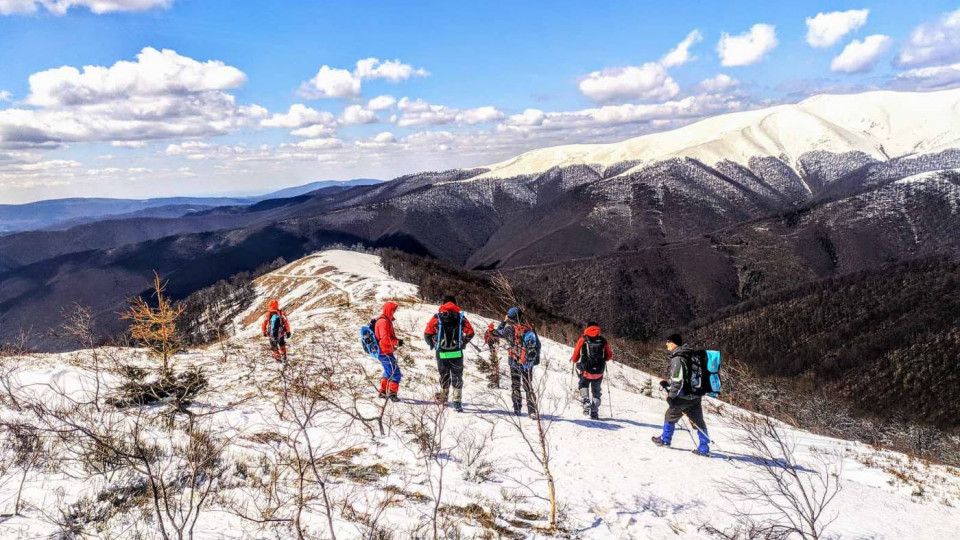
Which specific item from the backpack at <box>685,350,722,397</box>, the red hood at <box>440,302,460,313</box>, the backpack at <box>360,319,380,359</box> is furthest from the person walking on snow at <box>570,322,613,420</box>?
the backpack at <box>360,319,380,359</box>

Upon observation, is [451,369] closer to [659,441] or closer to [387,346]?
[387,346]

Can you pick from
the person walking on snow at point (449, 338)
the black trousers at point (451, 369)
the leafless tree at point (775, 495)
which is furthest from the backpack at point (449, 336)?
the leafless tree at point (775, 495)

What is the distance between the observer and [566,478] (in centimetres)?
729

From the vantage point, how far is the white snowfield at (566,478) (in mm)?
5508

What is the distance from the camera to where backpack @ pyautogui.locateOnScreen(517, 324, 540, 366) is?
29.1 ft

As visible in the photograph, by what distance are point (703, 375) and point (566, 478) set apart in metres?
3.38

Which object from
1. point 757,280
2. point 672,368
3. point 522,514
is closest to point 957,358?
point 757,280

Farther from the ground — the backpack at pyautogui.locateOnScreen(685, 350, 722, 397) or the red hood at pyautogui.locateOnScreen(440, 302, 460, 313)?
the red hood at pyautogui.locateOnScreen(440, 302, 460, 313)

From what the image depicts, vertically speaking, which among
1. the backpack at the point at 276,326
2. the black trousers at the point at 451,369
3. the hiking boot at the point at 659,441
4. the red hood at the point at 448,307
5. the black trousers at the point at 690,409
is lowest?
the hiking boot at the point at 659,441

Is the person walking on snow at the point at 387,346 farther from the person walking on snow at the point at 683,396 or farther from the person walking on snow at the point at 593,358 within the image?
the person walking on snow at the point at 683,396

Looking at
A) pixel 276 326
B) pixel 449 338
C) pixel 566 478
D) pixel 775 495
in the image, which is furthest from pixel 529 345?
pixel 276 326

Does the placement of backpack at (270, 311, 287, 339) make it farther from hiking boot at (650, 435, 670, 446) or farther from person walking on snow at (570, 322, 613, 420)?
hiking boot at (650, 435, 670, 446)

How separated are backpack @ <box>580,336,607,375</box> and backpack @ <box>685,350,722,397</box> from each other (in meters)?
1.99

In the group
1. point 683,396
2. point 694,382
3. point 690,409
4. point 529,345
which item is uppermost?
point 529,345
